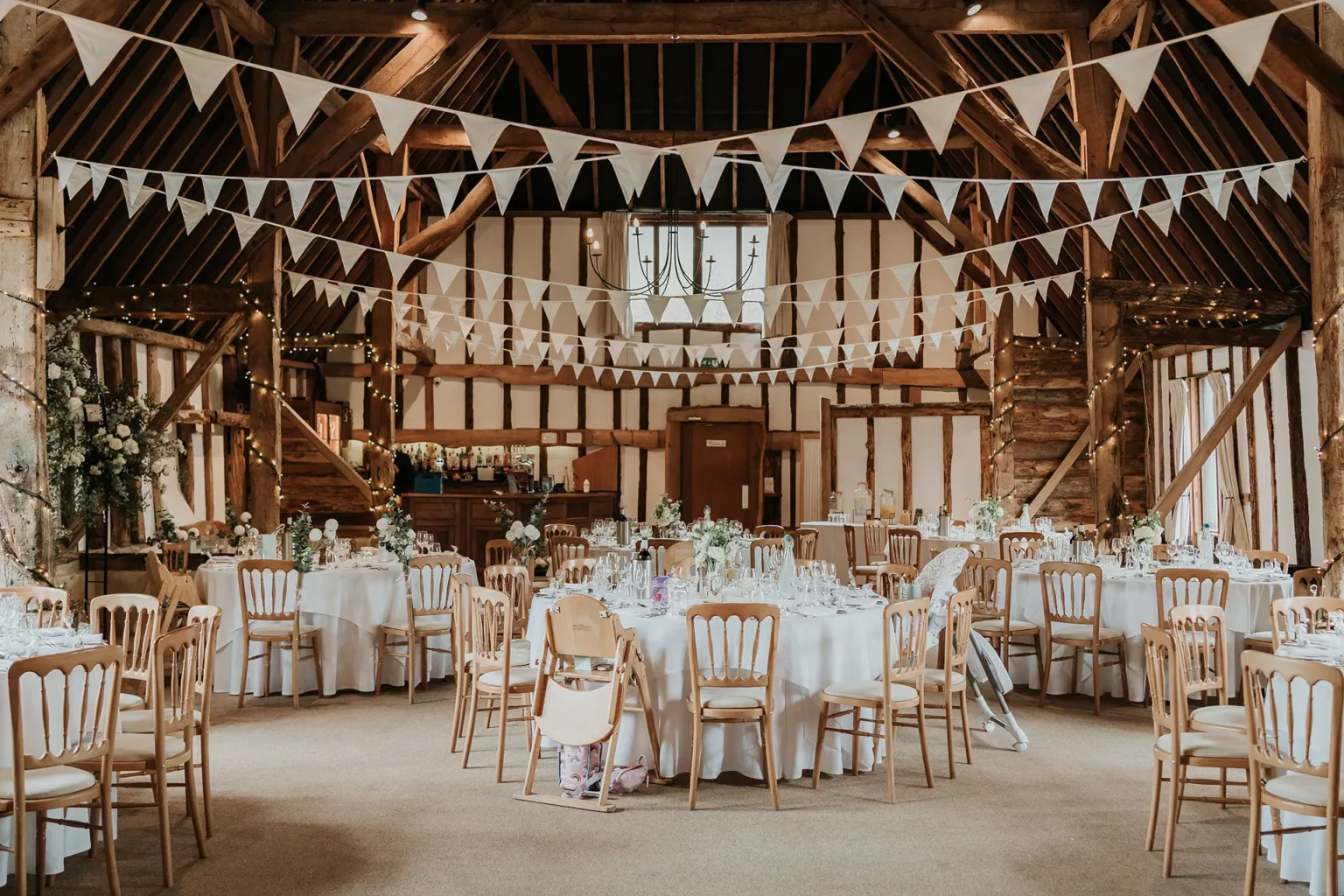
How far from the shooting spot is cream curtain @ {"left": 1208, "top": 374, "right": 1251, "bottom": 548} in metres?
12.5

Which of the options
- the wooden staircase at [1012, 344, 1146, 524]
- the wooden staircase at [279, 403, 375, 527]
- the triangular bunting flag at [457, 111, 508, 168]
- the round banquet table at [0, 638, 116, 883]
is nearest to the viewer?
the round banquet table at [0, 638, 116, 883]

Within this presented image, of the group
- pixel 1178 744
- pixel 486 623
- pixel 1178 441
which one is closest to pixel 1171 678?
pixel 1178 744

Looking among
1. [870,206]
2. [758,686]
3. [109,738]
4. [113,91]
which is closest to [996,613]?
[758,686]

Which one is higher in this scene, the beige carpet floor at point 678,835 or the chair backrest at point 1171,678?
the chair backrest at point 1171,678

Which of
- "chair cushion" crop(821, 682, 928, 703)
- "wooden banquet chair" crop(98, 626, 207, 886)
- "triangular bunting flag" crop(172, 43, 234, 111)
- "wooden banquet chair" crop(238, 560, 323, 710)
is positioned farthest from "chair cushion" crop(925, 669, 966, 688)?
"triangular bunting flag" crop(172, 43, 234, 111)

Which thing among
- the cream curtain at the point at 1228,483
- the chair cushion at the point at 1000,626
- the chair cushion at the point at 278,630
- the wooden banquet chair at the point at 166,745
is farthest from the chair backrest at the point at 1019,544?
the wooden banquet chair at the point at 166,745

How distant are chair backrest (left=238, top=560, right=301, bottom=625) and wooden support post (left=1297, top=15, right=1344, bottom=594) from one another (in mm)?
6761

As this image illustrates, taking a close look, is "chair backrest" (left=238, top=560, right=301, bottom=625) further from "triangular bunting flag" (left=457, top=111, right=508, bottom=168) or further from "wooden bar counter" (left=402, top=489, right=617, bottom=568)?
"wooden bar counter" (left=402, top=489, right=617, bottom=568)

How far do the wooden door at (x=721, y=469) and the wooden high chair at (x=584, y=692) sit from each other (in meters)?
12.1

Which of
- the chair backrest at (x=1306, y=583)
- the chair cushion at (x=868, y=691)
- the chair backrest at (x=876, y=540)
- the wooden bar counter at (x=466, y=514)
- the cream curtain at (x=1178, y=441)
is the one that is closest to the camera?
the chair cushion at (x=868, y=691)

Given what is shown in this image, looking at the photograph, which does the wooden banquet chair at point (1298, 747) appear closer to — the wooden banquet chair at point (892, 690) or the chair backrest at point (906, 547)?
the wooden banquet chair at point (892, 690)

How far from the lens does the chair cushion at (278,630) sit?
23.3ft

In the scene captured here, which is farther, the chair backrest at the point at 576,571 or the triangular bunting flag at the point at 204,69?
the chair backrest at the point at 576,571

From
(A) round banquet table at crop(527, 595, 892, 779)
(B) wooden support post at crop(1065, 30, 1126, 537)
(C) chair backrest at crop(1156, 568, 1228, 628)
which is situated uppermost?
(B) wooden support post at crop(1065, 30, 1126, 537)
